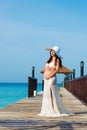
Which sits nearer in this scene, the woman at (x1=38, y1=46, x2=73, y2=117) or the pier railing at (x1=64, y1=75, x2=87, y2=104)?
the woman at (x1=38, y1=46, x2=73, y2=117)

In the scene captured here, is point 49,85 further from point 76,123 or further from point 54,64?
point 76,123

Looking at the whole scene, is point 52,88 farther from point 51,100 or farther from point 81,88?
point 81,88

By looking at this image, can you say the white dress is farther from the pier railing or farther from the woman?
the pier railing

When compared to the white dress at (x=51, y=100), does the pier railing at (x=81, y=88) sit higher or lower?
higher

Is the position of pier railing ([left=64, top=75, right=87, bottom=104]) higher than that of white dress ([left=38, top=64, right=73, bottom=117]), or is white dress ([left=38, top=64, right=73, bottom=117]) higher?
pier railing ([left=64, top=75, right=87, bottom=104])

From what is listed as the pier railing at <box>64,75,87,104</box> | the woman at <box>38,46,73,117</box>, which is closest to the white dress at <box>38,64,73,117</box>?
the woman at <box>38,46,73,117</box>

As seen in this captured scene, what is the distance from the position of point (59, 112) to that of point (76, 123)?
200cm

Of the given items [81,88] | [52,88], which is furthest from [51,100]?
[81,88]

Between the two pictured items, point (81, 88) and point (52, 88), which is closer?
point (52, 88)

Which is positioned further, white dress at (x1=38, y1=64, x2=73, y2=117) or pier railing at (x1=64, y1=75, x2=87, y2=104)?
pier railing at (x1=64, y1=75, x2=87, y2=104)

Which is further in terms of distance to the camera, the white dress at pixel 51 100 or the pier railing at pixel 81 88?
the pier railing at pixel 81 88

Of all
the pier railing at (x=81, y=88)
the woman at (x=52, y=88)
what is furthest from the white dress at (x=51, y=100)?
the pier railing at (x=81, y=88)

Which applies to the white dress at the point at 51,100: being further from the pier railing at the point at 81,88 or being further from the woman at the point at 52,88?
the pier railing at the point at 81,88

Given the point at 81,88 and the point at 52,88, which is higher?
the point at 81,88
